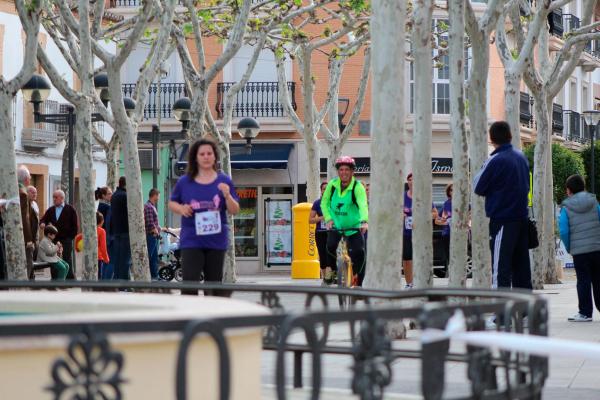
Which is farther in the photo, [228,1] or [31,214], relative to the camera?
[228,1]

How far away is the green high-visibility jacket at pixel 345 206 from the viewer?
19922 mm

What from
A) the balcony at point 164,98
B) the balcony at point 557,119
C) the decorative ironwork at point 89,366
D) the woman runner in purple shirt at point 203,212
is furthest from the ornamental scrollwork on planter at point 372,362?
the balcony at point 557,119

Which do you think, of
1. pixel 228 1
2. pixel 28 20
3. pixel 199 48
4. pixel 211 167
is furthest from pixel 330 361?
pixel 228 1

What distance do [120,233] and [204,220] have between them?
11.6 metres

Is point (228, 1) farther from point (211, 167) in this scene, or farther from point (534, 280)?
point (211, 167)

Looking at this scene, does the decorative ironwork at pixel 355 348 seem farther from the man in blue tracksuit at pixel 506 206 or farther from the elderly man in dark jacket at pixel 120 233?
the elderly man in dark jacket at pixel 120 233

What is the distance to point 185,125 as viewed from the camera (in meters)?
36.1

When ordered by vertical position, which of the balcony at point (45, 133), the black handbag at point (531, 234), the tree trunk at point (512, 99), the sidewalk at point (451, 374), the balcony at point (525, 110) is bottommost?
the sidewalk at point (451, 374)

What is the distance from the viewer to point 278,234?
139 ft

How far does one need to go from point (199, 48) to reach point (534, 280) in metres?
7.27

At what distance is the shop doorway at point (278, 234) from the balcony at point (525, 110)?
697 inches

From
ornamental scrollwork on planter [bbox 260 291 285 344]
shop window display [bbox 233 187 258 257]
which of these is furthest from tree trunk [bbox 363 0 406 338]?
shop window display [bbox 233 187 258 257]

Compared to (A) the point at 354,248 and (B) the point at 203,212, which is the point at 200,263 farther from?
(A) the point at 354,248

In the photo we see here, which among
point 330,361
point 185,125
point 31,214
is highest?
point 185,125
